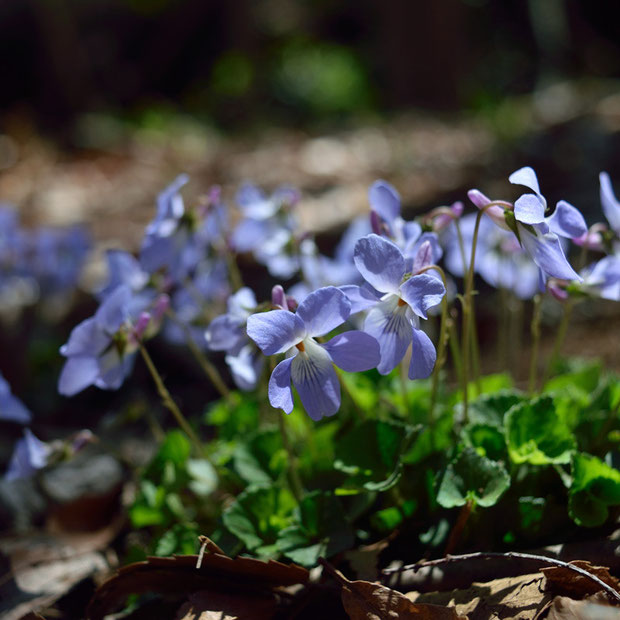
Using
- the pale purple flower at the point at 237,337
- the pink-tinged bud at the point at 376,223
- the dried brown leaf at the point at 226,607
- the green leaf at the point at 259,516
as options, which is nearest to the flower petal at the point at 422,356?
the pink-tinged bud at the point at 376,223

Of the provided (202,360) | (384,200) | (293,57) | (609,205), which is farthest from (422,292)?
(293,57)

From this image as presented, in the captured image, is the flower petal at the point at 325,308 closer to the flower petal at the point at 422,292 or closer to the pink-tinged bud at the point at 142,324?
the flower petal at the point at 422,292

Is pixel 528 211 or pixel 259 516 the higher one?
pixel 528 211

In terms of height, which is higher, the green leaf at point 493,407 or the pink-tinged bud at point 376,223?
the pink-tinged bud at point 376,223

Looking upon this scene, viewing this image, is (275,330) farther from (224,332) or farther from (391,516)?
(391,516)

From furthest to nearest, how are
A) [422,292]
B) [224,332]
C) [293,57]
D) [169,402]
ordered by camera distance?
[293,57]
[169,402]
[224,332]
[422,292]

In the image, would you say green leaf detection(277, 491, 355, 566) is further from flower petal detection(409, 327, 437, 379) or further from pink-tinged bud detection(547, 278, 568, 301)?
pink-tinged bud detection(547, 278, 568, 301)
